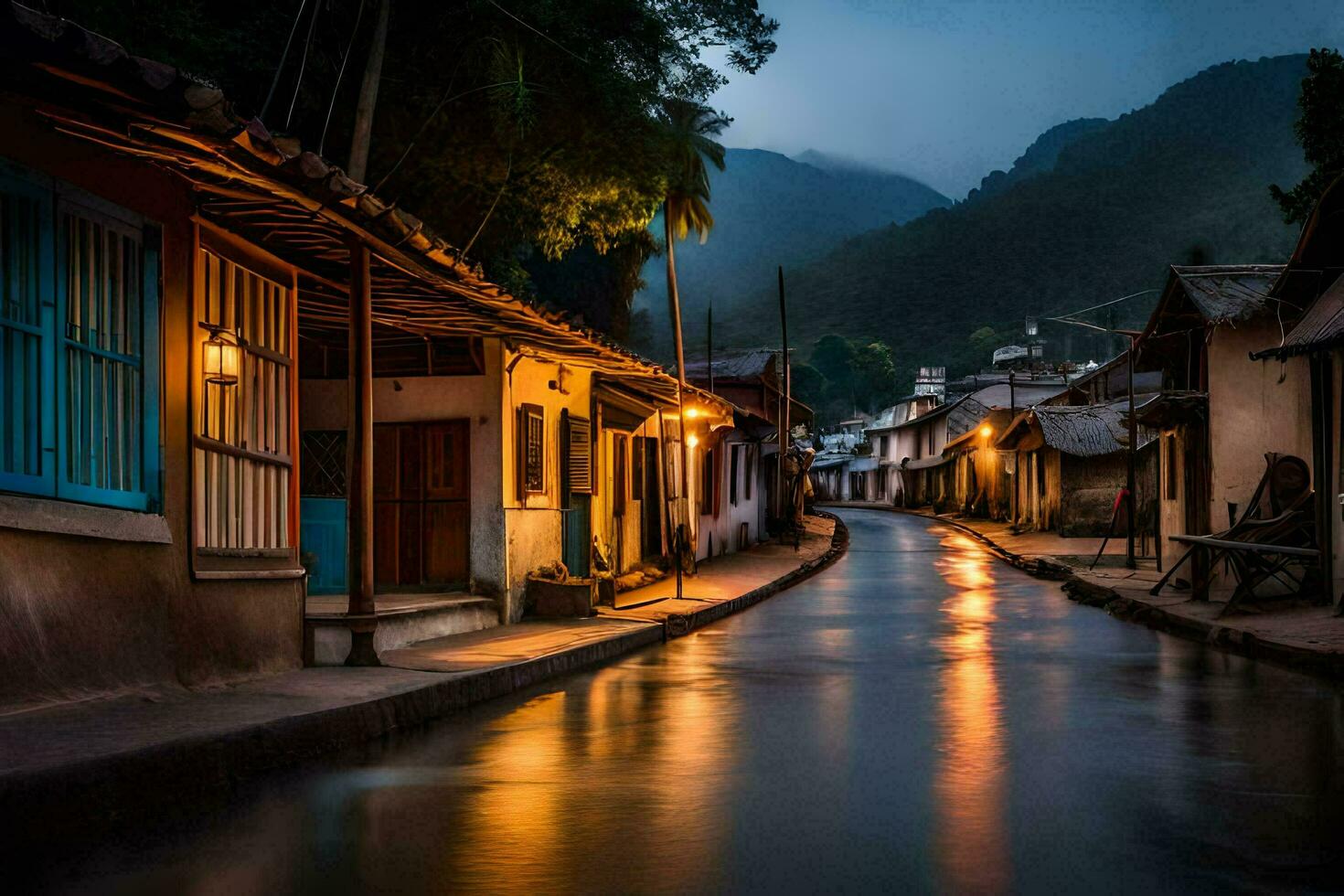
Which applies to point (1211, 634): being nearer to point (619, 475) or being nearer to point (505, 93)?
point (619, 475)

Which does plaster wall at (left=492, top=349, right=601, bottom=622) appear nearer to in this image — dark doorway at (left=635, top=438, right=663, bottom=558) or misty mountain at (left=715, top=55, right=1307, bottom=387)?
dark doorway at (left=635, top=438, right=663, bottom=558)

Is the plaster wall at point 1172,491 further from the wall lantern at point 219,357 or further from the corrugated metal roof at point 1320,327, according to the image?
the wall lantern at point 219,357

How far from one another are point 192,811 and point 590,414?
16.1 meters

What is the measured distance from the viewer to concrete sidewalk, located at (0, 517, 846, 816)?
6559 millimetres

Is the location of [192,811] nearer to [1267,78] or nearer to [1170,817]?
[1170,817]

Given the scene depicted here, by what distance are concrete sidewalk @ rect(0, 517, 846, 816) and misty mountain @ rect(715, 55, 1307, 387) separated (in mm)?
106230

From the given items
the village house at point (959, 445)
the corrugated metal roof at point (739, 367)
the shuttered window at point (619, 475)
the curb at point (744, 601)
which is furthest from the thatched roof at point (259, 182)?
the village house at point (959, 445)

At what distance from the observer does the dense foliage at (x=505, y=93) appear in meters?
22.8

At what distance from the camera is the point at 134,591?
376 inches

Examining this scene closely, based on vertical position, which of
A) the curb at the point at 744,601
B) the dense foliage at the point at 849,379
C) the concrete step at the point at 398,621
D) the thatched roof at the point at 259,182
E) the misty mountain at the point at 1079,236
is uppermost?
the misty mountain at the point at 1079,236

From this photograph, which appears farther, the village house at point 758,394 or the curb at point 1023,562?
the village house at point 758,394

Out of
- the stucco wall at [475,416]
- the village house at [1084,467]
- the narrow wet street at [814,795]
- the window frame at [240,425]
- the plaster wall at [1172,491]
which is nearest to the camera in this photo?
the narrow wet street at [814,795]

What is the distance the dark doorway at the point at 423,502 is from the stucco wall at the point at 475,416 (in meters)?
0.17

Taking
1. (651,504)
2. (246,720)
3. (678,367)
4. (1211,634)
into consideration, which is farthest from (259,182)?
(678,367)
